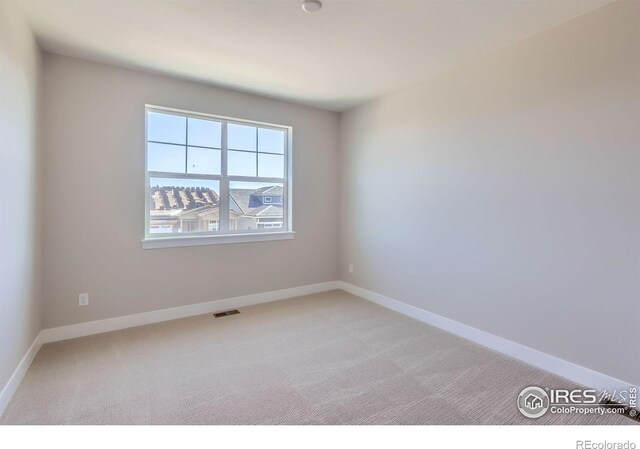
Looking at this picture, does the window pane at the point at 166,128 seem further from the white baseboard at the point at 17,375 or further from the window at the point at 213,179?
the white baseboard at the point at 17,375

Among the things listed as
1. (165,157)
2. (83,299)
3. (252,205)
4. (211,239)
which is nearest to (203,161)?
(165,157)

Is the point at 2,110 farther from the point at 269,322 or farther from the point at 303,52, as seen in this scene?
the point at 269,322

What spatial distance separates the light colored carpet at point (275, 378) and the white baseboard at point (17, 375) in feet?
0.18

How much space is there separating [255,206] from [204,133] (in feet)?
3.41

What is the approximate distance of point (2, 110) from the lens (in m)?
1.80

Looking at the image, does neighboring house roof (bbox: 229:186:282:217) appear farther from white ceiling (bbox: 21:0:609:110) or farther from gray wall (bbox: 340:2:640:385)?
gray wall (bbox: 340:2:640:385)

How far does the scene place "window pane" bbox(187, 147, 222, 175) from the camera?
340 centimetres

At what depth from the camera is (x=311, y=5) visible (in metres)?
1.99

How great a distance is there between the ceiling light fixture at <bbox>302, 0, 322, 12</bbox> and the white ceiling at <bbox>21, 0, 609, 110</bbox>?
44 millimetres

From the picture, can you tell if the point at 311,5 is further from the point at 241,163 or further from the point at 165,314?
the point at 165,314

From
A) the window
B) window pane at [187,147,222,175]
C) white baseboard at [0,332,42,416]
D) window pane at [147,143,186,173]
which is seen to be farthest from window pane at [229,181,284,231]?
white baseboard at [0,332,42,416]

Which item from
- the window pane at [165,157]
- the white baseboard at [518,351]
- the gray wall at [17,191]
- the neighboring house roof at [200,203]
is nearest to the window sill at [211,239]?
the neighboring house roof at [200,203]

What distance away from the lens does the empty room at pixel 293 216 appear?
75.2 inches

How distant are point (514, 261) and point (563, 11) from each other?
1803mm
